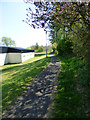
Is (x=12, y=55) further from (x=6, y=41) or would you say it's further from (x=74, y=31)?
(x=6, y=41)

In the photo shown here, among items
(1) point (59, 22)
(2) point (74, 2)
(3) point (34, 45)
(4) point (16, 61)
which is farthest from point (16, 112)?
(3) point (34, 45)

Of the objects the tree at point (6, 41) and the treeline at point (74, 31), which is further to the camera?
the tree at point (6, 41)

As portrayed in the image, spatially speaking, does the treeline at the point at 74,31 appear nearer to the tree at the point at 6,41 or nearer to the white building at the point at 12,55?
the white building at the point at 12,55

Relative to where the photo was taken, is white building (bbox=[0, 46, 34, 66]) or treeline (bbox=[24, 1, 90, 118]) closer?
treeline (bbox=[24, 1, 90, 118])

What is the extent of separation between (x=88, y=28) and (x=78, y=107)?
3.26 meters

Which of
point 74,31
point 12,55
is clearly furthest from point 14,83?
point 12,55

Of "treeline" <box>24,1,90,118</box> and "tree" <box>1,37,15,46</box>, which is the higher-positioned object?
"tree" <box>1,37,15,46</box>

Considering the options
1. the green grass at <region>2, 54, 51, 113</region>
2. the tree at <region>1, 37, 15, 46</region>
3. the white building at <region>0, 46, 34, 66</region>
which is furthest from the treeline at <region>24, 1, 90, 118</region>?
the tree at <region>1, 37, 15, 46</region>

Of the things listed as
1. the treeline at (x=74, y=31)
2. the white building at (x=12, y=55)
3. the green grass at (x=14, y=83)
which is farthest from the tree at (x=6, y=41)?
the treeline at (x=74, y=31)

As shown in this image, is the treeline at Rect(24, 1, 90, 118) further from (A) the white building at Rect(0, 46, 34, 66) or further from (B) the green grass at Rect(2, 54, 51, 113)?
(A) the white building at Rect(0, 46, 34, 66)

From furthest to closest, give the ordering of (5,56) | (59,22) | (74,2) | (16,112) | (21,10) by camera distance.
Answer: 1. (5,56)
2. (21,10)
3. (59,22)
4. (74,2)
5. (16,112)

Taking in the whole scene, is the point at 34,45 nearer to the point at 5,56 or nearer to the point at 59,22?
the point at 5,56

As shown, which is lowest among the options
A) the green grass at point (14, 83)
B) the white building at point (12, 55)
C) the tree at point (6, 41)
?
the green grass at point (14, 83)

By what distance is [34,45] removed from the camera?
57.2m
